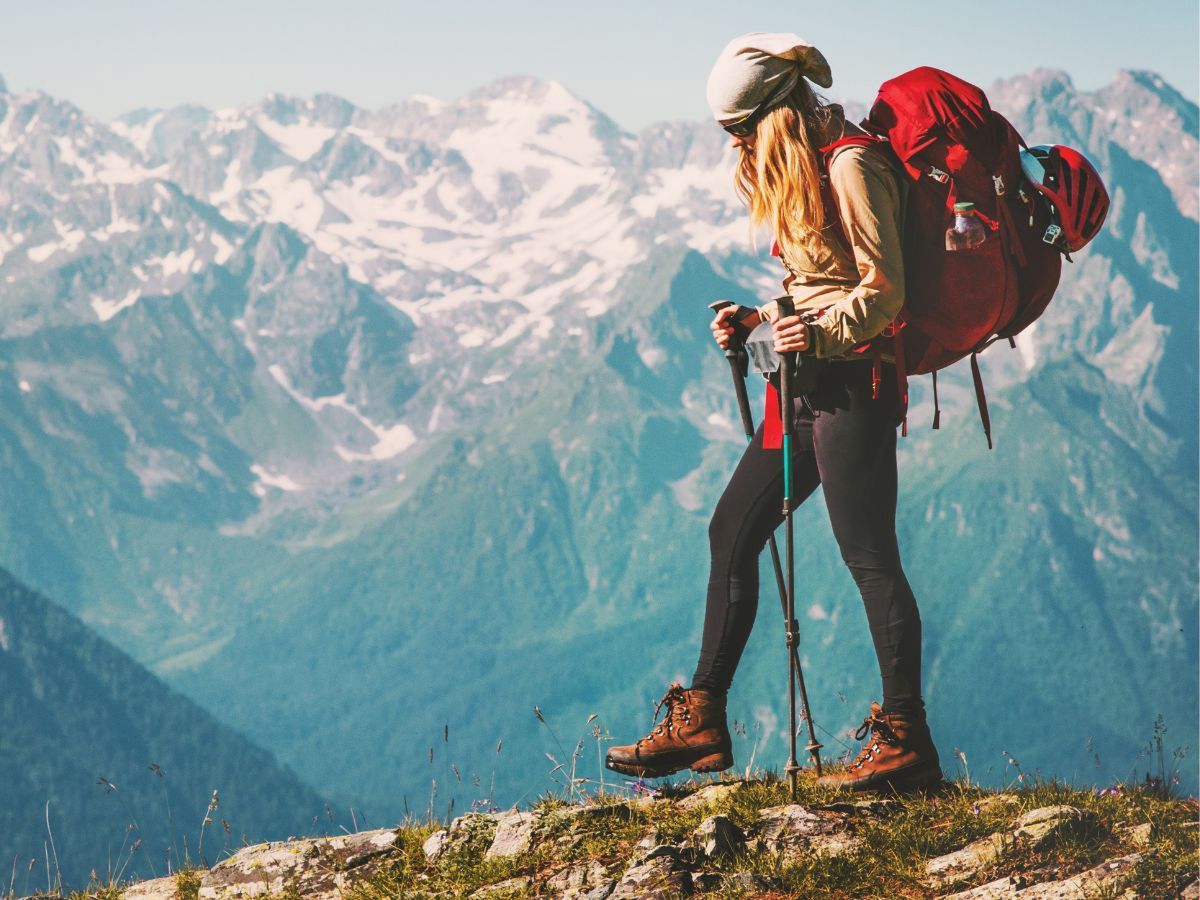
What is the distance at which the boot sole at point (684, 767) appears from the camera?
315 inches

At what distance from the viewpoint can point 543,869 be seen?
7527mm

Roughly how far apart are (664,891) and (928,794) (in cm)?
178

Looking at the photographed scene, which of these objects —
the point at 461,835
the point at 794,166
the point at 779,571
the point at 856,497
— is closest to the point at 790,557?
the point at 856,497

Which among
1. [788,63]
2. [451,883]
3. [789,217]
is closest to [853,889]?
[451,883]

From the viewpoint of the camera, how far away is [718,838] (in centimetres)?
715

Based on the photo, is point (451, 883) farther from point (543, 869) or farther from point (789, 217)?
point (789, 217)

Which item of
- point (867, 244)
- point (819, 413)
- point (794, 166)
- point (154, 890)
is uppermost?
point (794, 166)

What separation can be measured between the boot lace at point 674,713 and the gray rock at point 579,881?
89cm

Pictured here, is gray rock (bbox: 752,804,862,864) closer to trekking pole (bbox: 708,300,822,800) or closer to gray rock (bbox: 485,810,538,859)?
trekking pole (bbox: 708,300,822,800)

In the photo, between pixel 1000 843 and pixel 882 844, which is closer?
pixel 1000 843

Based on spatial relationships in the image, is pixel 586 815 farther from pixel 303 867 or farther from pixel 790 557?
pixel 790 557

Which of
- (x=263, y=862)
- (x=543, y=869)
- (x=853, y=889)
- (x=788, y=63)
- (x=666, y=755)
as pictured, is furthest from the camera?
(x=263, y=862)

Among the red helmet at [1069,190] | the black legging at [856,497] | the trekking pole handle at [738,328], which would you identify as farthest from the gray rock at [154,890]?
the red helmet at [1069,190]

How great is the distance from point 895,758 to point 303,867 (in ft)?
12.0
